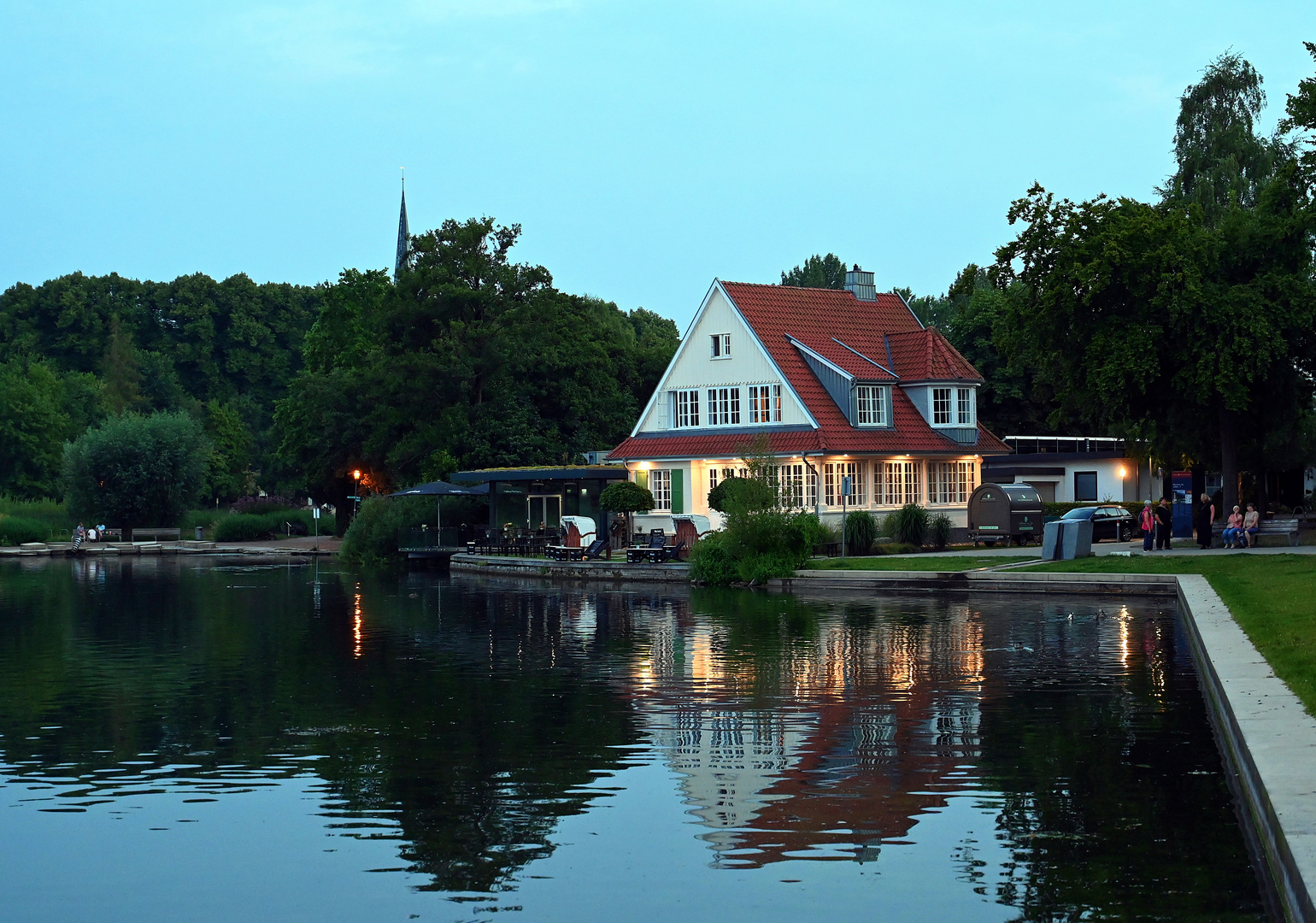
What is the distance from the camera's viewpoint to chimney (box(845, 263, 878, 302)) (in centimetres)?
5759

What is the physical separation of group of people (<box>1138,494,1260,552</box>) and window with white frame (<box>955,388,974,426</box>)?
11.5 m

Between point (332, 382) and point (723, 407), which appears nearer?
point (723, 407)

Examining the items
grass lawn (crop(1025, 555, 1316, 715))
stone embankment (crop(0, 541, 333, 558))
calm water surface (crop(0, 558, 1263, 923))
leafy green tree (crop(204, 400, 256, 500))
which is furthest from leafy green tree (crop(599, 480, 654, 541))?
leafy green tree (crop(204, 400, 256, 500))

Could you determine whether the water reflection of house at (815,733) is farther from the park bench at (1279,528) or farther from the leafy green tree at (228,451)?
the leafy green tree at (228,451)

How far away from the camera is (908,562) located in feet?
129

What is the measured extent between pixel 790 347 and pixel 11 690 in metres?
35.1

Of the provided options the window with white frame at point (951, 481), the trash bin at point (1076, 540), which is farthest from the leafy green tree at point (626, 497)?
the trash bin at point (1076, 540)

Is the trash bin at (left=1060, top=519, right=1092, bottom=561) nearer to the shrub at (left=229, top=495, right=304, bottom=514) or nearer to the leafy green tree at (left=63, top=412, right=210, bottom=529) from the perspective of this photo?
the shrub at (left=229, top=495, right=304, bottom=514)

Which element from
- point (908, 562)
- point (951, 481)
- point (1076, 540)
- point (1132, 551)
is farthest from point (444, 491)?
point (1132, 551)

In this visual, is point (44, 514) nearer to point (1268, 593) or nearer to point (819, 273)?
point (819, 273)

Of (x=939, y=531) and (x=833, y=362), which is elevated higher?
(x=833, y=362)

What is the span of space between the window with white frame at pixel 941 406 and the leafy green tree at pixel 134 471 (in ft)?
148

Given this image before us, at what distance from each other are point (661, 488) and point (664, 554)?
7.23 meters

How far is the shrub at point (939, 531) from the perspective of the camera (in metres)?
46.5
